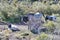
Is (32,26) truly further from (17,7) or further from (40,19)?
(17,7)

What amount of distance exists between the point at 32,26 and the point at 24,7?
14.1 feet

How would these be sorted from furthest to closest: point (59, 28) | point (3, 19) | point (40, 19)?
1. point (3, 19)
2. point (40, 19)
3. point (59, 28)

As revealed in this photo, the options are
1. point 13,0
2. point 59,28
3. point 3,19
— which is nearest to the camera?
point 59,28

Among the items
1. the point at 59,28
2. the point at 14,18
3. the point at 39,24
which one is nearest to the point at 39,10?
the point at 14,18

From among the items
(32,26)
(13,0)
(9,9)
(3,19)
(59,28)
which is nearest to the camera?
(59,28)

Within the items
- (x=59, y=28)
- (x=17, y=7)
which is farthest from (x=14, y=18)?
(x=59, y=28)

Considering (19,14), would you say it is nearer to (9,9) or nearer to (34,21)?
(9,9)

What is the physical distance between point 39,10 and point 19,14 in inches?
63.5

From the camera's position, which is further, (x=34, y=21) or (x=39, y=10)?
(x=39, y=10)

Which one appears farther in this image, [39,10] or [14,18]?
[39,10]

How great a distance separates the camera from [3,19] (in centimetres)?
1479

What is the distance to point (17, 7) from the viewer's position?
16500 millimetres

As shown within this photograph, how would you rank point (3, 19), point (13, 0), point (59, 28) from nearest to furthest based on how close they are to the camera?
point (59, 28) → point (3, 19) → point (13, 0)

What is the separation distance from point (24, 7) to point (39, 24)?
3970 mm
